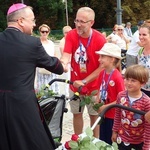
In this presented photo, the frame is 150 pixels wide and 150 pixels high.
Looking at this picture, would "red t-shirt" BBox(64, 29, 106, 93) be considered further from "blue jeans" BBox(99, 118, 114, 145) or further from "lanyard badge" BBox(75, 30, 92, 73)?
"blue jeans" BBox(99, 118, 114, 145)

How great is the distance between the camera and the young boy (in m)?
3.15

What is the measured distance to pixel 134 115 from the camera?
3.16 m

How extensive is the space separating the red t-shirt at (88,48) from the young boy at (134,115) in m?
1.00

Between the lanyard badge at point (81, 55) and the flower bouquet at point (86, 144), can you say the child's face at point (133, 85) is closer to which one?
the flower bouquet at point (86, 144)

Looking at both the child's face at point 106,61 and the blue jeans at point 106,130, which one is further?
the blue jeans at point 106,130

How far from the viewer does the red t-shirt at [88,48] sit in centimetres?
419

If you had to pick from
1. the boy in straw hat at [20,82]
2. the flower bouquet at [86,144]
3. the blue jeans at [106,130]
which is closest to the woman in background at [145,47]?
the blue jeans at [106,130]

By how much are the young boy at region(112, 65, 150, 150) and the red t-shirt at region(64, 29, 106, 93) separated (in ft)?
3.29

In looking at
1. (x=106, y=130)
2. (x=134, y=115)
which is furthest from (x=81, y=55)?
(x=134, y=115)

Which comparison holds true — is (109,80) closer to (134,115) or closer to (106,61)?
(106,61)

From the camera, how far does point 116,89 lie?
143 inches

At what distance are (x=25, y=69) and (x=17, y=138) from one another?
0.60m

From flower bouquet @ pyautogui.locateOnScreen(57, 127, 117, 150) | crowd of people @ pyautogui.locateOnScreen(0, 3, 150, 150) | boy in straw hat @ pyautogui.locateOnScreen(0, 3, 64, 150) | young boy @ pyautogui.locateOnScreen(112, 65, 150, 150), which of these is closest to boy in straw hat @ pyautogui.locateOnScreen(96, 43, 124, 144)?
crowd of people @ pyautogui.locateOnScreen(0, 3, 150, 150)

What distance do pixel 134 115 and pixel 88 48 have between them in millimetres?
1311
